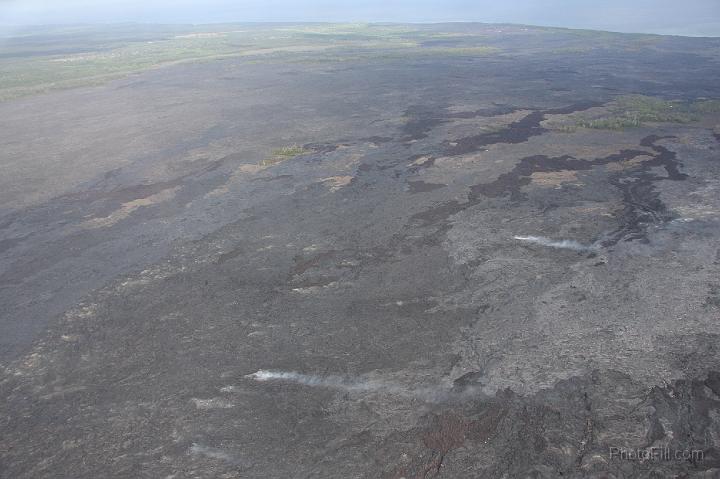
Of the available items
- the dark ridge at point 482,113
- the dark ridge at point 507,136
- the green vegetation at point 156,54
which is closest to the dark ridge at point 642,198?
the dark ridge at point 507,136

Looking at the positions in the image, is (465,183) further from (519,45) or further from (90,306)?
(519,45)

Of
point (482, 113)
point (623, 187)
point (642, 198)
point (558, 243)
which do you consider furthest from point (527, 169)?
point (482, 113)

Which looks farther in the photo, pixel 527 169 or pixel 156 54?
pixel 156 54

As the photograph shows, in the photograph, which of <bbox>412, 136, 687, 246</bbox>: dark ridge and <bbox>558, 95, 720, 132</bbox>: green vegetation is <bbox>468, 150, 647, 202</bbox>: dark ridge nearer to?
<bbox>412, 136, 687, 246</bbox>: dark ridge

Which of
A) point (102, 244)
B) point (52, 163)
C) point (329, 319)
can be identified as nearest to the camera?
point (329, 319)

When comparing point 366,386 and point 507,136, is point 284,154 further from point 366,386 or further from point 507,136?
point 366,386

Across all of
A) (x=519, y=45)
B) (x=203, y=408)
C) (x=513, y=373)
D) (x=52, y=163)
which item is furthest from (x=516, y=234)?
(x=519, y=45)

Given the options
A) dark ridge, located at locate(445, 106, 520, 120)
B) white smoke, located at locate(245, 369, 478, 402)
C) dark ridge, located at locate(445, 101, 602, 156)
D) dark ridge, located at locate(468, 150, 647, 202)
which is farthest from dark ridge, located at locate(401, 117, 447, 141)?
white smoke, located at locate(245, 369, 478, 402)
